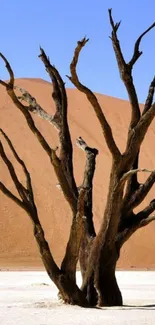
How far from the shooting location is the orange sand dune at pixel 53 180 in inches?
1415

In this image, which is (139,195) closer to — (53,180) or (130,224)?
(130,224)

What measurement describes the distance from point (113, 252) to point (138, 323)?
270 cm

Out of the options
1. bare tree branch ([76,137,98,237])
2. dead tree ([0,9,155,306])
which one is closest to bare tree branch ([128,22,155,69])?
dead tree ([0,9,155,306])

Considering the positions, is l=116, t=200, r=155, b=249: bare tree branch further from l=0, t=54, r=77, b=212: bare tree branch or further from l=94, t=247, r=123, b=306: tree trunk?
l=0, t=54, r=77, b=212: bare tree branch

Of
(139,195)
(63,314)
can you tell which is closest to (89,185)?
(139,195)

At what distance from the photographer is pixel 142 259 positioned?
117 ft

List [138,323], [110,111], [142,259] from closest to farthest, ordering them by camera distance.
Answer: [138,323] → [142,259] → [110,111]

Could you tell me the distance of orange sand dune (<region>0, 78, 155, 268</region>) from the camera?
36.0m

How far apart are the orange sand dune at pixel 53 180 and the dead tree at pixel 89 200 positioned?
21633 millimetres

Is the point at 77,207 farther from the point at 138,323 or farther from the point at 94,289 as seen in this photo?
the point at 138,323

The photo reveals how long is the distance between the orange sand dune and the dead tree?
21633mm

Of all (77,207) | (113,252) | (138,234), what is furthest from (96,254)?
(138,234)

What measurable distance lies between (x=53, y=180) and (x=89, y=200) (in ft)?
95.3

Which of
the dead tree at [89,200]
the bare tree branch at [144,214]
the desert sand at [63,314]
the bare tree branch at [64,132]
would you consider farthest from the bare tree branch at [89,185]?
the desert sand at [63,314]
